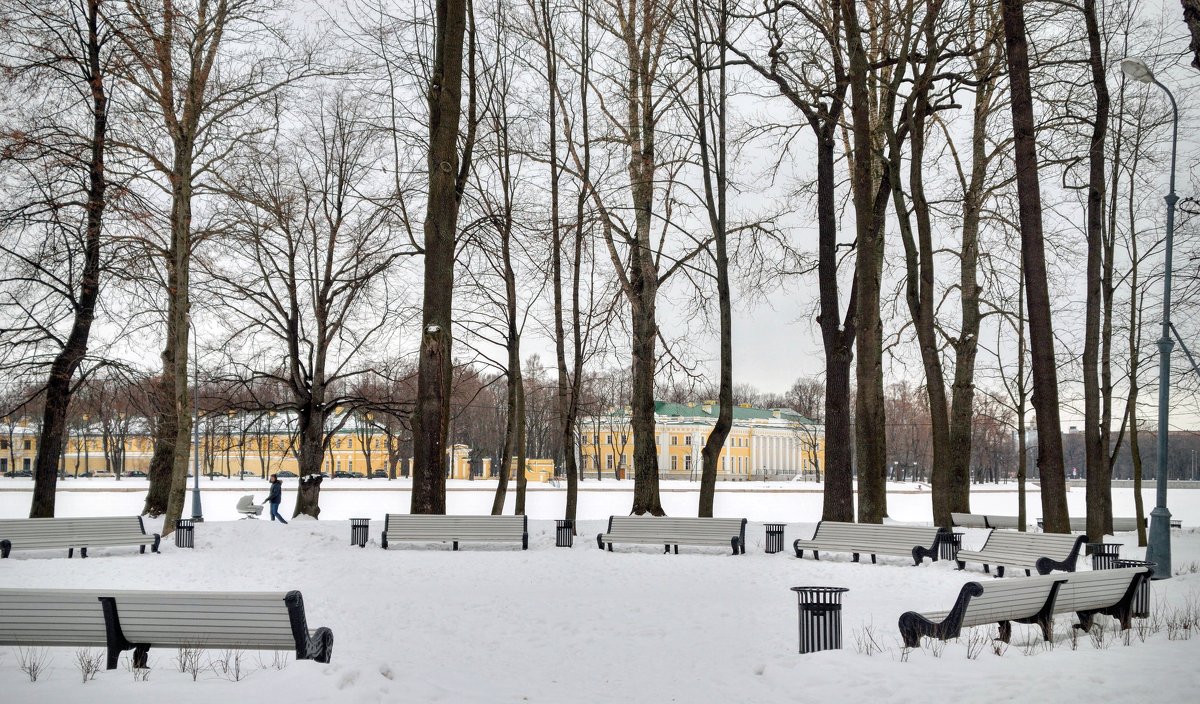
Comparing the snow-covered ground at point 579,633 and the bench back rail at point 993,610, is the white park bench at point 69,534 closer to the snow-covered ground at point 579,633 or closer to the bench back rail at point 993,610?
the snow-covered ground at point 579,633

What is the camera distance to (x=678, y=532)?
17.1 meters

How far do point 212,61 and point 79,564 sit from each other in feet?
33.5

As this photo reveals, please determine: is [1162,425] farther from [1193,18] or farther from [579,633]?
[579,633]

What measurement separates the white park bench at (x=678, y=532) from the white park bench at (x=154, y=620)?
10.2 m

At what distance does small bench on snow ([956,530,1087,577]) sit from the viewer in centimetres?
1332

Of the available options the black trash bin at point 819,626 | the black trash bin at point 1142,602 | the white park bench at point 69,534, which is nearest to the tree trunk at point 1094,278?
the black trash bin at point 1142,602

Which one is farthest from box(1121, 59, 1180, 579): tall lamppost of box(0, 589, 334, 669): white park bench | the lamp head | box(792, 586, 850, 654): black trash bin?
box(0, 589, 334, 669): white park bench

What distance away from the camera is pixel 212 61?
737 inches

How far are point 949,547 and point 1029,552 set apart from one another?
1.74 meters

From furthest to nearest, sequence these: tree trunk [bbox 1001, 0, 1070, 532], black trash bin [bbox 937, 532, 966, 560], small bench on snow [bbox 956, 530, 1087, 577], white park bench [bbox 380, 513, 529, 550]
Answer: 1. white park bench [bbox 380, 513, 529, 550]
2. black trash bin [bbox 937, 532, 966, 560]
3. tree trunk [bbox 1001, 0, 1070, 532]
4. small bench on snow [bbox 956, 530, 1087, 577]

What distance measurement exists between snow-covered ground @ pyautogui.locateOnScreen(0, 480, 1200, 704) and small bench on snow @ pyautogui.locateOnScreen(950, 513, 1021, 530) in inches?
220

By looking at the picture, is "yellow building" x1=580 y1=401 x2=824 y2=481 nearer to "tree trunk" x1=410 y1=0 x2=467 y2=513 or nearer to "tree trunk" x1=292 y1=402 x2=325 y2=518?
"tree trunk" x1=292 y1=402 x2=325 y2=518

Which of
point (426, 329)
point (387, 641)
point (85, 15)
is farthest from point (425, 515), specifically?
point (85, 15)

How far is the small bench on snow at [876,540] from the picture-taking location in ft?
50.5
